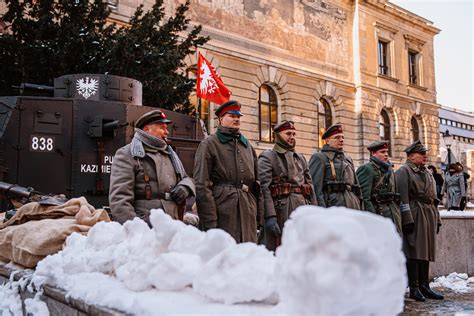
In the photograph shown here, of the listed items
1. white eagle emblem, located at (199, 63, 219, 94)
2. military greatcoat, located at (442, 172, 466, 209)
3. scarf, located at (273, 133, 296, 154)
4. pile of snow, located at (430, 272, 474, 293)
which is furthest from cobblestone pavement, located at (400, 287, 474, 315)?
military greatcoat, located at (442, 172, 466, 209)

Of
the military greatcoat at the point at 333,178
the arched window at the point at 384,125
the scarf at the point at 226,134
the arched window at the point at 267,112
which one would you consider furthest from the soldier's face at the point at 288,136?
the arched window at the point at 384,125

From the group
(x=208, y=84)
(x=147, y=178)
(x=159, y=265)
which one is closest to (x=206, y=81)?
(x=208, y=84)

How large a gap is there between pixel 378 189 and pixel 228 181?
7.98 feet

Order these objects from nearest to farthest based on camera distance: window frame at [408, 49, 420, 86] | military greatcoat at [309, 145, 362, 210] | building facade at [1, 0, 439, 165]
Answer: military greatcoat at [309, 145, 362, 210]
building facade at [1, 0, 439, 165]
window frame at [408, 49, 420, 86]

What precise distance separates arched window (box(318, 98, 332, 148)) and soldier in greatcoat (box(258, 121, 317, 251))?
17.1 meters

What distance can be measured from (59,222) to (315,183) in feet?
9.18

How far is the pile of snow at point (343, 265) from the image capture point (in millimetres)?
1302

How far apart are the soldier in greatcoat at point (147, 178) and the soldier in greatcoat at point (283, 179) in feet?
3.40

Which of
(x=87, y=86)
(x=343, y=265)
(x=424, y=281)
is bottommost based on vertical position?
(x=424, y=281)

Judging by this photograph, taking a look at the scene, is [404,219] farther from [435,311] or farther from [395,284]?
[395,284]

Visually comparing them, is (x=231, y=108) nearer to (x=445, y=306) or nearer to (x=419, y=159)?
(x=419, y=159)

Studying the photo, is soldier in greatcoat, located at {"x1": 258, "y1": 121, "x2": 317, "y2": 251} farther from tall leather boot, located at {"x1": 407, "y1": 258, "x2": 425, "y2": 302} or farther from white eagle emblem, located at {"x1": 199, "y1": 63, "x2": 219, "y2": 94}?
white eagle emblem, located at {"x1": 199, "y1": 63, "x2": 219, "y2": 94}

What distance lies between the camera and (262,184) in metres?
4.77

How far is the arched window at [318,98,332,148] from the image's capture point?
72.6ft
